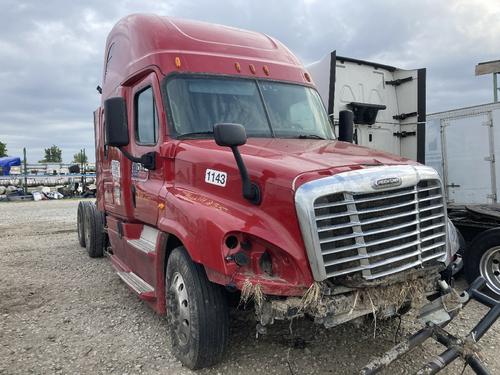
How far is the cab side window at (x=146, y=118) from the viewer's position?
4.68 m

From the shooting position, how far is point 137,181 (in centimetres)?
512

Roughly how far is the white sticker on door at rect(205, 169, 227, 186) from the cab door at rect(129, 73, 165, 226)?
33.0 inches

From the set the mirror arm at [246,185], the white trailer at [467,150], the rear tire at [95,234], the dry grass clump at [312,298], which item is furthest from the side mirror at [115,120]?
the white trailer at [467,150]

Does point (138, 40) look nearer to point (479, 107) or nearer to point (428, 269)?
point (428, 269)

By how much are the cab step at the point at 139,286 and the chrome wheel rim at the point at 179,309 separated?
0.51m

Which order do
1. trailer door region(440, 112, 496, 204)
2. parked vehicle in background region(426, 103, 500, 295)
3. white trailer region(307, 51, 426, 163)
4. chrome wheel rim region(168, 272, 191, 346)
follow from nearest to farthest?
chrome wheel rim region(168, 272, 191, 346)
parked vehicle in background region(426, 103, 500, 295)
trailer door region(440, 112, 496, 204)
white trailer region(307, 51, 426, 163)

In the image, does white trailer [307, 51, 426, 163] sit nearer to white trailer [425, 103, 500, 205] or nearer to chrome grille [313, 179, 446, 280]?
white trailer [425, 103, 500, 205]

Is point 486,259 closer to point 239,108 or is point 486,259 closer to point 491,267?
point 491,267

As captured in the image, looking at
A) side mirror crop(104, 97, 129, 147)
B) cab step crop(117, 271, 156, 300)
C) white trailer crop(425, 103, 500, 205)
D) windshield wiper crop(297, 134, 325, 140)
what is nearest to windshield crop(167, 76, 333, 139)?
windshield wiper crop(297, 134, 325, 140)

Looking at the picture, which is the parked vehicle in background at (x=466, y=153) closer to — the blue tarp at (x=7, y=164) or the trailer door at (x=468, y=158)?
the trailer door at (x=468, y=158)

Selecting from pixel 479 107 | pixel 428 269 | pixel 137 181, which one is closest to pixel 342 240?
pixel 428 269

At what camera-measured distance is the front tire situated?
3.58 meters

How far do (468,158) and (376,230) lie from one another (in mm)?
5835

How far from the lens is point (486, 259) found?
5.71m
